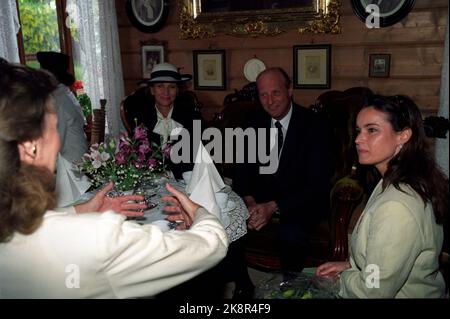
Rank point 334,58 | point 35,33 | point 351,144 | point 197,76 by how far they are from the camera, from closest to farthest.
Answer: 1. point 351,144
2. point 334,58
3. point 197,76
4. point 35,33

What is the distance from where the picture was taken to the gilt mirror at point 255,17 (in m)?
4.14

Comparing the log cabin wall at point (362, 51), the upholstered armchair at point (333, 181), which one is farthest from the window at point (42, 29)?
the upholstered armchair at point (333, 181)

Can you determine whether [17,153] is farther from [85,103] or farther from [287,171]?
[85,103]

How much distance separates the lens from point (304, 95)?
14.6ft

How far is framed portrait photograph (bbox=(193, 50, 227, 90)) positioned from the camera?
4809 millimetres

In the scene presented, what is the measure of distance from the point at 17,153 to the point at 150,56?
4331 millimetres

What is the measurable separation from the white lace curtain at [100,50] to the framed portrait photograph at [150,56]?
0.33 meters

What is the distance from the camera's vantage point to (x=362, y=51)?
409 centimetres

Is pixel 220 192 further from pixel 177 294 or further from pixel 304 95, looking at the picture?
pixel 304 95

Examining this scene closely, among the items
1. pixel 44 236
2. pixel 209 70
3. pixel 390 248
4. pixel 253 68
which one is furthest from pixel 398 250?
pixel 209 70

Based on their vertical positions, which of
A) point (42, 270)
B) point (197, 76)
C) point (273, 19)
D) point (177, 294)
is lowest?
point (177, 294)

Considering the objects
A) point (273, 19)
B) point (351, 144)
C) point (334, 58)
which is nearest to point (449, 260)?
point (351, 144)

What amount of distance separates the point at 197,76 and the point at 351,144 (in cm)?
226
